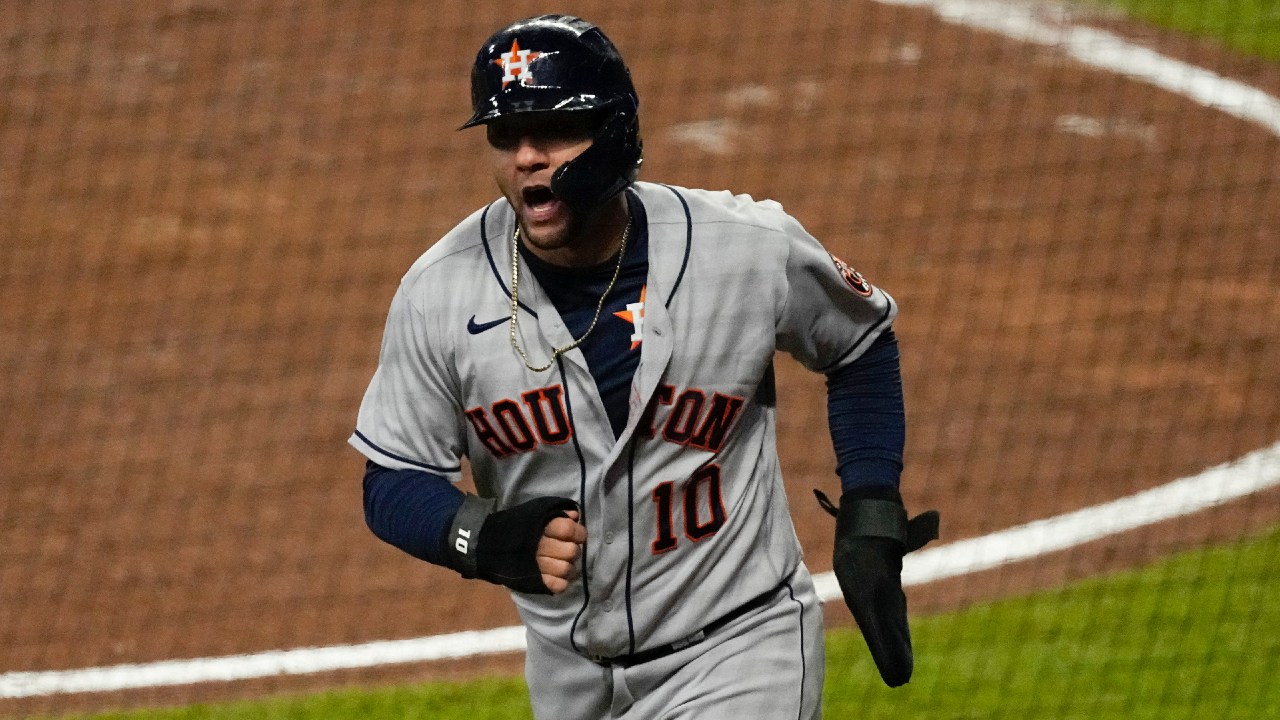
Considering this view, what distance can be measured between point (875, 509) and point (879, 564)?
0.11 metres

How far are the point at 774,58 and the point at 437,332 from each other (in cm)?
735

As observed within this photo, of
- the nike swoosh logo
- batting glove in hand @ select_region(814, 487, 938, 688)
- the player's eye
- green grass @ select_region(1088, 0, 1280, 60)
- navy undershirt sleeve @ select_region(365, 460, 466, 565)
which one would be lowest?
green grass @ select_region(1088, 0, 1280, 60)

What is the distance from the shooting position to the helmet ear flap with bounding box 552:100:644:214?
2957mm

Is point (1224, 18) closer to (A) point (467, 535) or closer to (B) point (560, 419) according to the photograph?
(B) point (560, 419)

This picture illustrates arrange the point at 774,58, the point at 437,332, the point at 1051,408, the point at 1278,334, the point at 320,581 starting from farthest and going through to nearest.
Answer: the point at 774,58, the point at 1278,334, the point at 1051,408, the point at 320,581, the point at 437,332

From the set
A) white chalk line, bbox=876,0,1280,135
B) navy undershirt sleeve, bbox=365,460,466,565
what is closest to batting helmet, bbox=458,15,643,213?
navy undershirt sleeve, bbox=365,460,466,565

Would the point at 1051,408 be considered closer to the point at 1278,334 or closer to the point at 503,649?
the point at 1278,334

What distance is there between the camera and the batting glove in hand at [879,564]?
3109 mm

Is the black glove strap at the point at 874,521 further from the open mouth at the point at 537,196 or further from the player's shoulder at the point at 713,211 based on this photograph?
the open mouth at the point at 537,196

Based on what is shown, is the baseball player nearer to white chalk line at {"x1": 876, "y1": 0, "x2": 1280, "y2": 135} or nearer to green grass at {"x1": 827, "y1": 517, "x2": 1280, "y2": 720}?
green grass at {"x1": 827, "y1": 517, "x2": 1280, "y2": 720}

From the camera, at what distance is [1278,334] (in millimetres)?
7438

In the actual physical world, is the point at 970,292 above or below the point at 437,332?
below

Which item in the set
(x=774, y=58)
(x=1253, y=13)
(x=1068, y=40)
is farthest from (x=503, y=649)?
(x=1253, y=13)

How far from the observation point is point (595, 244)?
3141 millimetres
